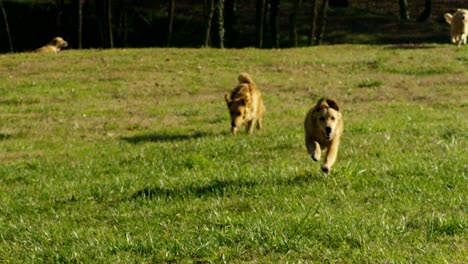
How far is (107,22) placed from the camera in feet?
135

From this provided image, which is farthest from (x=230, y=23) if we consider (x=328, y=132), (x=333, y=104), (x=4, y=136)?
(x=328, y=132)

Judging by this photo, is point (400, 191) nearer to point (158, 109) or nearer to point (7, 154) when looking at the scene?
point (7, 154)

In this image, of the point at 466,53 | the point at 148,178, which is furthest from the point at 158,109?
the point at 466,53

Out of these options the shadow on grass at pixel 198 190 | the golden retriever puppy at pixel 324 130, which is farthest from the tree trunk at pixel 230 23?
the shadow on grass at pixel 198 190

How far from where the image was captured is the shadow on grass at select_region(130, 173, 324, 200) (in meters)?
9.76

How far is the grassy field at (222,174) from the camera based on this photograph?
281 inches

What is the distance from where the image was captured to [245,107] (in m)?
16.4

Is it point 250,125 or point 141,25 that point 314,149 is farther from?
point 141,25

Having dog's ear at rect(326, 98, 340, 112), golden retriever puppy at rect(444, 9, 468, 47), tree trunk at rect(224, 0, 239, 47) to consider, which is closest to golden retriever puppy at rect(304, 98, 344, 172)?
dog's ear at rect(326, 98, 340, 112)

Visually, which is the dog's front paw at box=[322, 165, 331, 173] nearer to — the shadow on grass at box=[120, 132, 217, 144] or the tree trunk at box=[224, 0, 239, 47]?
the shadow on grass at box=[120, 132, 217, 144]

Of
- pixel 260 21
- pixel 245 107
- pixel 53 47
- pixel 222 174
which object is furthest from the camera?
pixel 260 21

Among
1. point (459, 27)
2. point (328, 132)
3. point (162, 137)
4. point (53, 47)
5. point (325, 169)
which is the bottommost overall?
point (53, 47)

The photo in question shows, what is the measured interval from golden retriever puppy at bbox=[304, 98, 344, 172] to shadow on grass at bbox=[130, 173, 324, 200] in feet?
1.35

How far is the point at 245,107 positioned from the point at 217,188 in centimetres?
657
